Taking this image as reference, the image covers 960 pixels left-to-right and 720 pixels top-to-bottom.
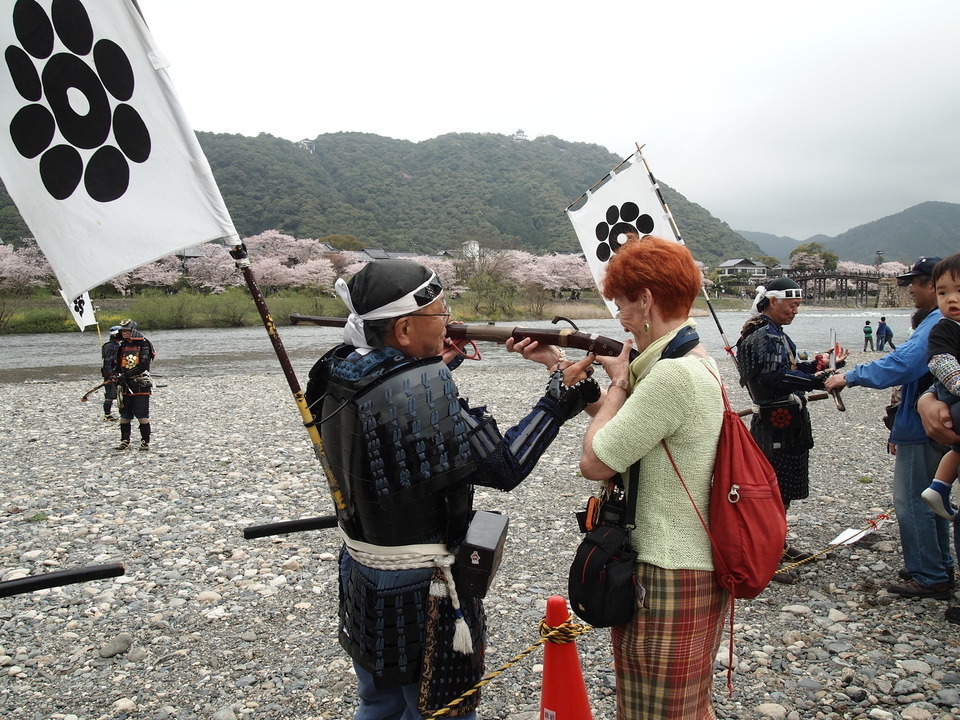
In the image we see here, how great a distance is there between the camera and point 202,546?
599cm

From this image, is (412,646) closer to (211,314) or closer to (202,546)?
(202,546)

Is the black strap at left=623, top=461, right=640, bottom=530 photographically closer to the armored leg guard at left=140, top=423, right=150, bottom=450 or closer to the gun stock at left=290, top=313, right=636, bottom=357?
the gun stock at left=290, top=313, right=636, bottom=357

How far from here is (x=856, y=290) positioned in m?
89.2

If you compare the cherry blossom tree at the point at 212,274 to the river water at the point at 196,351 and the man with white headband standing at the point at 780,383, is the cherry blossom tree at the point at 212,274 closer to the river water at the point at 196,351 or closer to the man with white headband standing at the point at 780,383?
the river water at the point at 196,351

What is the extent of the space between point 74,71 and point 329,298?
165 ft

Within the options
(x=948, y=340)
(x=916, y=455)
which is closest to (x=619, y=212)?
(x=948, y=340)

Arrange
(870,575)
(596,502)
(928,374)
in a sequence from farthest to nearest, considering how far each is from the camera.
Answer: (870,575)
(928,374)
(596,502)

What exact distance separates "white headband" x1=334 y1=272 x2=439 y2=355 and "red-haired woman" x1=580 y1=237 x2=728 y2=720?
768 mm

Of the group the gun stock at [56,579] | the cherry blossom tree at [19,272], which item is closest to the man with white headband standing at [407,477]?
the gun stock at [56,579]

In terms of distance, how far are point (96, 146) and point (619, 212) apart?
15.3 ft

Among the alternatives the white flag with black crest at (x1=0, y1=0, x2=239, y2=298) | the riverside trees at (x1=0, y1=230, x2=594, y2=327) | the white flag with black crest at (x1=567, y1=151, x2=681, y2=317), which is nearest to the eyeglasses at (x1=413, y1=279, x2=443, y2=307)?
the white flag with black crest at (x1=0, y1=0, x2=239, y2=298)

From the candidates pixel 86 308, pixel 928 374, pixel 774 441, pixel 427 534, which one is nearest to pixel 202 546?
pixel 86 308

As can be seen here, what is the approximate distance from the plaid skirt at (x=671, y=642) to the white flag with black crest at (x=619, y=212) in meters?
3.81

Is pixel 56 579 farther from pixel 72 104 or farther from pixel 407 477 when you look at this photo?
pixel 72 104
